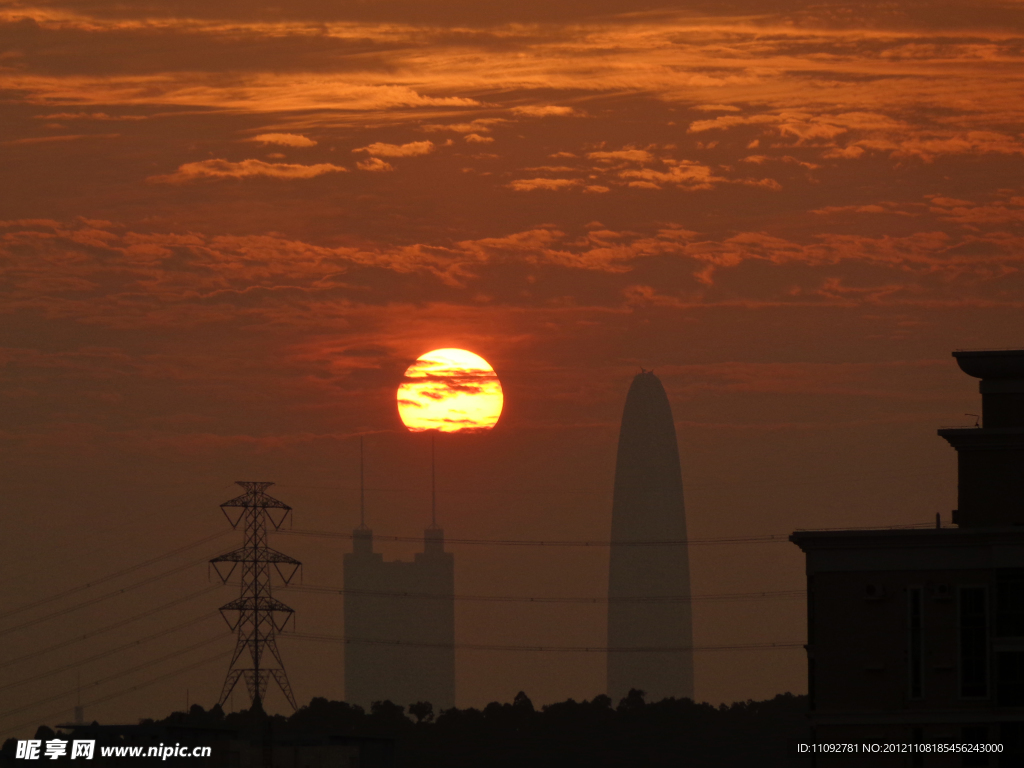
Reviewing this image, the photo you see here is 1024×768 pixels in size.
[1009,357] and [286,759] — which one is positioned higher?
[1009,357]

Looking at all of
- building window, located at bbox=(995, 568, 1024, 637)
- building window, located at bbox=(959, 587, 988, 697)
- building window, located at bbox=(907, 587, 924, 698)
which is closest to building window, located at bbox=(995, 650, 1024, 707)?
building window, located at bbox=(959, 587, 988, 697)

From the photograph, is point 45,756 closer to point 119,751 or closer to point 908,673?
point 119,751

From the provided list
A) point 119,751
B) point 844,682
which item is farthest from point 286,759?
point 844,682

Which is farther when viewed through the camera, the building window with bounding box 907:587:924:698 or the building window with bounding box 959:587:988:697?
the building window with bounding box 959:587:988:697

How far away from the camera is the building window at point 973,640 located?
103000 millimetres

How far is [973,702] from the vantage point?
10288 centimetres

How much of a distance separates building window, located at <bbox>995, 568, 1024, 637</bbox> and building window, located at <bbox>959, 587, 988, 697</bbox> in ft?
2.28

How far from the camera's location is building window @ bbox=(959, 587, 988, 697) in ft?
338

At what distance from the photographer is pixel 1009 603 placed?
4065 inches

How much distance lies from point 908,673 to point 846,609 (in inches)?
175

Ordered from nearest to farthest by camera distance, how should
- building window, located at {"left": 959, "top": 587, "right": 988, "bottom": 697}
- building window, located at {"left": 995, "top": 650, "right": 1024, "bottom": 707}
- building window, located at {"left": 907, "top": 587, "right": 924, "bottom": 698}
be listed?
1. building window, located at {"left": 995, "top": 650, "right": 1024, "bottom": 707}
2. building window, located at {"left": 907, "top": 587, "right": 924, "bottom": 698}
3. building window, located at {"left": 959, "top": 587, "right": 988, "bottom": 697}

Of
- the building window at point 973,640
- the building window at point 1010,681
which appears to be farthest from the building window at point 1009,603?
the building window at point 1010,681

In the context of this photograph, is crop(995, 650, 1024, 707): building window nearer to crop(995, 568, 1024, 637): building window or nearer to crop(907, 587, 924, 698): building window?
crop(995, 568, 1024, 637): building window

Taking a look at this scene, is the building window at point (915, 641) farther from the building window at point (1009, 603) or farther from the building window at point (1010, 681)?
the building window at point (1009, 603)
